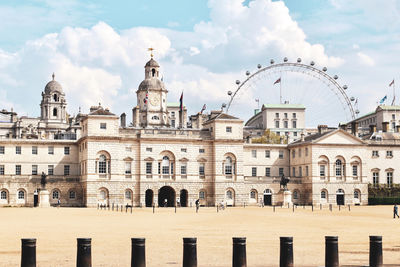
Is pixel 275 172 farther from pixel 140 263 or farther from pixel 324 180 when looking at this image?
pixel 140 263

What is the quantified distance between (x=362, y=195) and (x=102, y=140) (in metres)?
36.2

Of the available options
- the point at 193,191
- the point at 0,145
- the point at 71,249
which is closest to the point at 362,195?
the point at 193,191

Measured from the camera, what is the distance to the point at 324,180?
87625 millimetres

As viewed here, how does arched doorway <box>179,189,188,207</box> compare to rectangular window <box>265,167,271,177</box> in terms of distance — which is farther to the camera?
rectangular window <box>265,167,271,177</box>

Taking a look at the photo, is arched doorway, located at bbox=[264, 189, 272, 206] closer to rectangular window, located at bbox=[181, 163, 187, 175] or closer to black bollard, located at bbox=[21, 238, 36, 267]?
rectangular window, located at bbox=[181, 163, 187, 175]

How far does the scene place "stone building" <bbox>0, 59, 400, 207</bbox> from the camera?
79125 millimetres

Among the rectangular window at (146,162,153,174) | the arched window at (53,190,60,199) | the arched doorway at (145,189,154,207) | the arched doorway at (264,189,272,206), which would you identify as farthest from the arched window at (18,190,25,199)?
the arched doorway at (264,189,272,206)

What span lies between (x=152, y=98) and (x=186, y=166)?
26.6 m

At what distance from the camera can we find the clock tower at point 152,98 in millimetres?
104938

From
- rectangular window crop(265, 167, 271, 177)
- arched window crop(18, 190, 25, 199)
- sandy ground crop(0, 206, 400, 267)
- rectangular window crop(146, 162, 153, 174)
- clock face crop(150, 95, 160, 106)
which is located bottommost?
sandy ground crop(0, 206, 400, 267)

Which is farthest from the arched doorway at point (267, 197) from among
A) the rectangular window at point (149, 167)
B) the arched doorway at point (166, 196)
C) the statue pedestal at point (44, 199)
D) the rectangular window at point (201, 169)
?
the statue pedestal at point (44, 199)

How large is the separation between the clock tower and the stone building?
14374 mm

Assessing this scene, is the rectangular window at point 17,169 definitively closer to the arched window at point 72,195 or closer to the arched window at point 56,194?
the arched window at point 56,194

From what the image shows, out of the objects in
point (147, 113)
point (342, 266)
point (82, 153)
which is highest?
point (147, 113)
